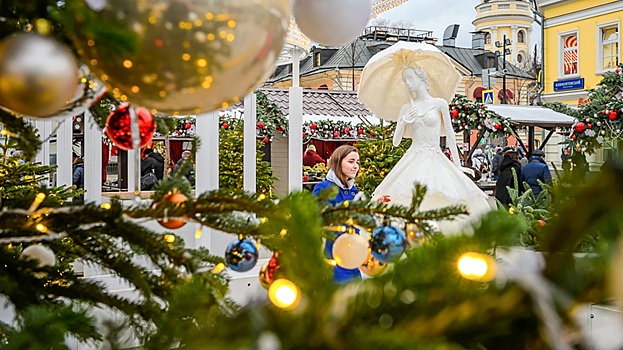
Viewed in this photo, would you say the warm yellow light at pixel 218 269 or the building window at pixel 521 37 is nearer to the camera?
the warm yellow light at pixel 218 269

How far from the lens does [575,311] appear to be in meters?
0.34

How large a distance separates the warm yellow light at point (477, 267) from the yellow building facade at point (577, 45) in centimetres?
1924

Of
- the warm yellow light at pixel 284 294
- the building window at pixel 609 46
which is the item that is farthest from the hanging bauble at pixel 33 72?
the building window at pixel 609 46

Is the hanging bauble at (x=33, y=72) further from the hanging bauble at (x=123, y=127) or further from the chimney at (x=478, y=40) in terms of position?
the chimney at (x=478, y=40)

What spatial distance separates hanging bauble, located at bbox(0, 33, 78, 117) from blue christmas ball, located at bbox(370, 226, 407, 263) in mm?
427

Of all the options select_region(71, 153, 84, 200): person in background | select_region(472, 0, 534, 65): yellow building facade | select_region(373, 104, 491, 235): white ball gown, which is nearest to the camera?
select_region(373, 104, 491, 235): white ball gown

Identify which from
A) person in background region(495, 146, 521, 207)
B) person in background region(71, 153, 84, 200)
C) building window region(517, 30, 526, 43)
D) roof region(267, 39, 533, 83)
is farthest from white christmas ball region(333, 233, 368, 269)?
building window region(517, 30, 526, 43)

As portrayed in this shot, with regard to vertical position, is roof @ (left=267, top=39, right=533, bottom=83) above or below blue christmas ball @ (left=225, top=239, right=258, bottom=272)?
above

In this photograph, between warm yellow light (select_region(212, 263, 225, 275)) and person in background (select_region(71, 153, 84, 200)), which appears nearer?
warm yellow light (select_region(212, 263, 225, 275))

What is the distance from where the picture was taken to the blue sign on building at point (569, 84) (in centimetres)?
1906

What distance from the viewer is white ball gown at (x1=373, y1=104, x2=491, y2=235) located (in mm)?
4789

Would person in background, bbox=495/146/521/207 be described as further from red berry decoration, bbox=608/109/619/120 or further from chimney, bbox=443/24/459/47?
chimney, bbox=443/24/459/47

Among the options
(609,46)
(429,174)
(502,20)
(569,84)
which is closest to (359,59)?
(569,84)

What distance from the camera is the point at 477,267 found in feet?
1.31
